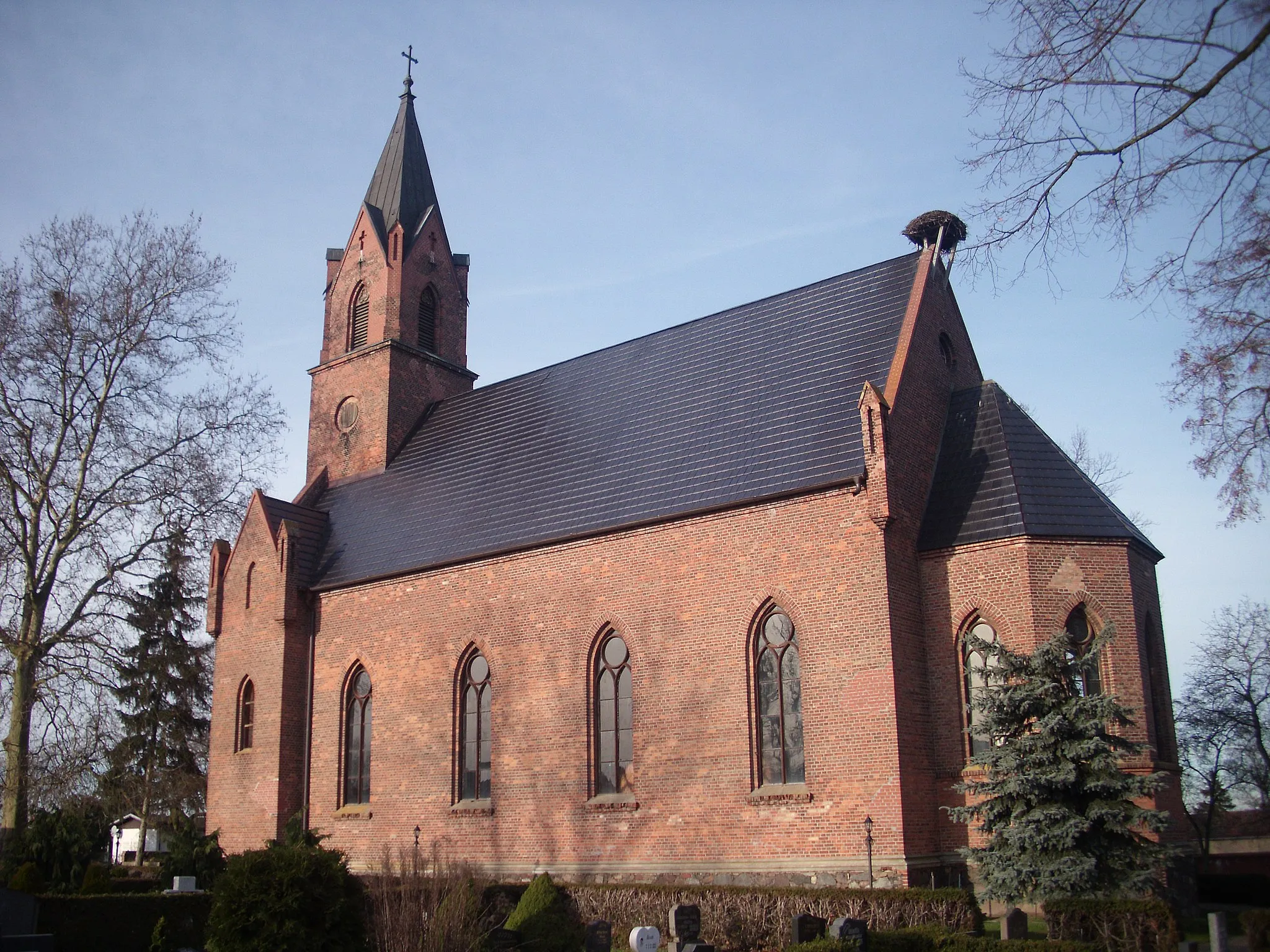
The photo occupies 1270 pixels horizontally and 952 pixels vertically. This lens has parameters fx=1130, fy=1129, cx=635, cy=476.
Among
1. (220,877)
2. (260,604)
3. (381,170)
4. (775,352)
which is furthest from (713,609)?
(381,170)

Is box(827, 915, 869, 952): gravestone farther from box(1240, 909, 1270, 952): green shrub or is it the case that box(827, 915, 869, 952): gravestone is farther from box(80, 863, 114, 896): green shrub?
box(80, 863, 114, 896): green shrub

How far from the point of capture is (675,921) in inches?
619

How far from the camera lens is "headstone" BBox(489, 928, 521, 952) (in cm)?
1515

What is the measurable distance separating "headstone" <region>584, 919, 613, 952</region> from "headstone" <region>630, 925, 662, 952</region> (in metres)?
1.13

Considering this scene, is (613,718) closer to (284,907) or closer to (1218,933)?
(284,907)

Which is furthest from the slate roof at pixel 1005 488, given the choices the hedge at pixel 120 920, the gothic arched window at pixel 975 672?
the hedge at pixel 120 920

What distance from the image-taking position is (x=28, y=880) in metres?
21.2

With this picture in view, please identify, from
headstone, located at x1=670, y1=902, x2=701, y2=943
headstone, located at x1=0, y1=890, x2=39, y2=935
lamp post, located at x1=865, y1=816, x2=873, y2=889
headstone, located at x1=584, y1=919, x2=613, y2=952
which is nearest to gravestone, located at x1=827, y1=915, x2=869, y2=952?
headstone, located at x1=670, y1=902, x2=701, y2=943

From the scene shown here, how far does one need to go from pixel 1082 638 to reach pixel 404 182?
24268 mm

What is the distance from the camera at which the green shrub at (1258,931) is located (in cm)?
1486

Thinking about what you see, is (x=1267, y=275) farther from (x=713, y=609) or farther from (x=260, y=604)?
(x=260, y=604)

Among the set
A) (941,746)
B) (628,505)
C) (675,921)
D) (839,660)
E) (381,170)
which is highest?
(381,170)

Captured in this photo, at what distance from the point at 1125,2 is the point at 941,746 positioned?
46.2 feet

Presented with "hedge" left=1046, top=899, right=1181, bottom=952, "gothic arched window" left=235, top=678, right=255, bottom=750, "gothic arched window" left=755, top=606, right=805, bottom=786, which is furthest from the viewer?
"gothic arched window" left=235, top=678, right=255, bottom=750
